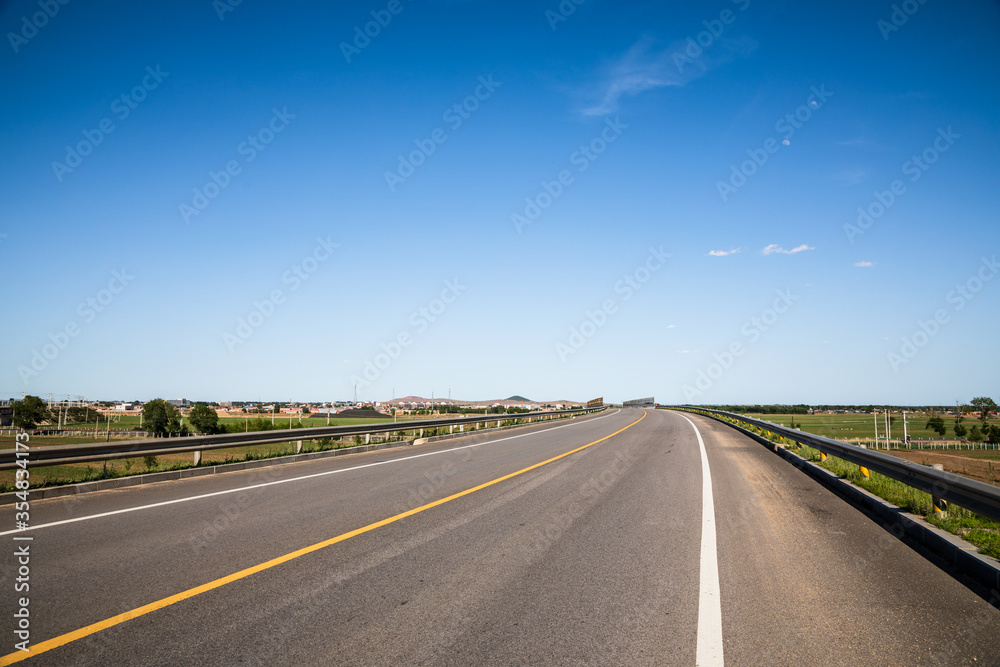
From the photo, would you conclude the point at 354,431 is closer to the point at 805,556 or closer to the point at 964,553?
the point at 805,556

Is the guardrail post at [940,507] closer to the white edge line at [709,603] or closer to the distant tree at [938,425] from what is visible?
the white edge line at [709,603]

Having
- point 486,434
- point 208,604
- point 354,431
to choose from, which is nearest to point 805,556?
point 208,604

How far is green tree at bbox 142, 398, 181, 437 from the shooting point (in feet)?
334

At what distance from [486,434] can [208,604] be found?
75.3ft

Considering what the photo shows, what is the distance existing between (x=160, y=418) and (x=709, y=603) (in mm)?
120461

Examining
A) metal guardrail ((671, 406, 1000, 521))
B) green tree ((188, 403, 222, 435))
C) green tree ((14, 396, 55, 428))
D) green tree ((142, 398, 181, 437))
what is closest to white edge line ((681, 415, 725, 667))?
metal guardrail ((671, 406, 1000, 521))

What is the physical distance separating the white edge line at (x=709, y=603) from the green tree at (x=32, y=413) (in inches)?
4132

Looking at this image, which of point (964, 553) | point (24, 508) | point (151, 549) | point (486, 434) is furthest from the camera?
point (486, 434)

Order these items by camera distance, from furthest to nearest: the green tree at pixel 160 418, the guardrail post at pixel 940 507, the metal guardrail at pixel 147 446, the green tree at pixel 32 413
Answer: the green tree at pixel 160 418 < the green tree at pixel 32 413 < the metal guardrail at pixel 147 446 < the guardrail post at pixel 940 507

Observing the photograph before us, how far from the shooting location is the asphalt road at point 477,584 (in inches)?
143

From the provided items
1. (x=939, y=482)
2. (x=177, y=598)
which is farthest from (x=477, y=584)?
(x=939, y=482)

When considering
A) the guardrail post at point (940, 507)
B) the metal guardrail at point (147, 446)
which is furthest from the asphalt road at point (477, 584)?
the metal guardrail at point (147, 446)

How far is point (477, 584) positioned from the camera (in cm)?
480

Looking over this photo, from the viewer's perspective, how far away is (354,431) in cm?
1891
